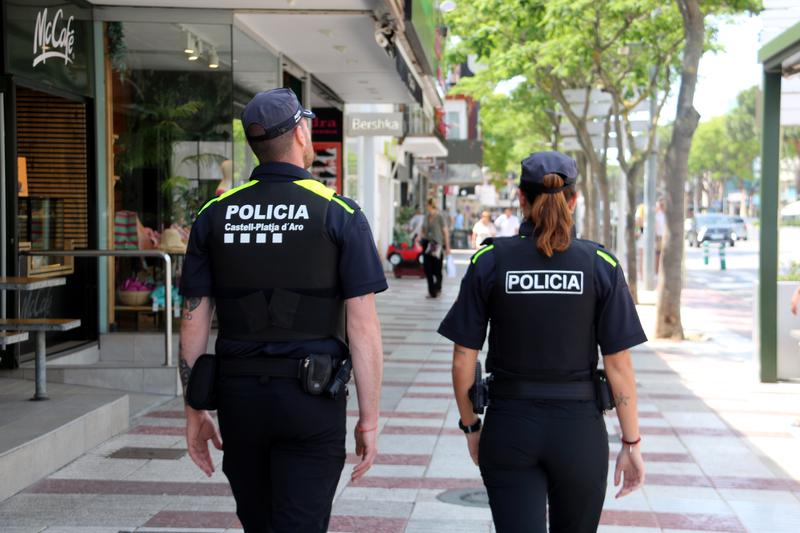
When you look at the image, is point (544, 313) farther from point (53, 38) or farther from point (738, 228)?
point (738, 228)

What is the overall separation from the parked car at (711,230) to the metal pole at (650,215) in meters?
Answer: 30.4

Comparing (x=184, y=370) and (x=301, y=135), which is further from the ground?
(x=301, y=135)

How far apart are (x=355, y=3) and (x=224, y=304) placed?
843 cm

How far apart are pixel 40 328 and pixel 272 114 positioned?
4798 millimetres

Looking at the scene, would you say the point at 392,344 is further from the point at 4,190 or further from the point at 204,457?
the point at 204,457

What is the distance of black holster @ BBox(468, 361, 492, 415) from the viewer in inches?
147

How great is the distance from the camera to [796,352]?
11305mm

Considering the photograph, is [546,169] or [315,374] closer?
[315,374]

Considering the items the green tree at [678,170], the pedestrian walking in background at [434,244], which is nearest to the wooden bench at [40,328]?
the green tree at [678,170]

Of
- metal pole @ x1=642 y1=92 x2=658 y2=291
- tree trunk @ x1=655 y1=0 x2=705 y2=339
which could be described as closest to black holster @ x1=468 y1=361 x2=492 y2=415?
tree trunk @ x1=655 y1=0 x2=705 y2=339

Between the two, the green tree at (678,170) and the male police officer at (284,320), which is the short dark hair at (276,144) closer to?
the male police officer at (284,320)

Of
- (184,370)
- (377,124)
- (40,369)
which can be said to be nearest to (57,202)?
(40,369)

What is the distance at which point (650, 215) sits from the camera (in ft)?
79.4

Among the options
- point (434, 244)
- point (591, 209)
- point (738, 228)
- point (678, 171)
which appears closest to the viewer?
point (678, 171)
